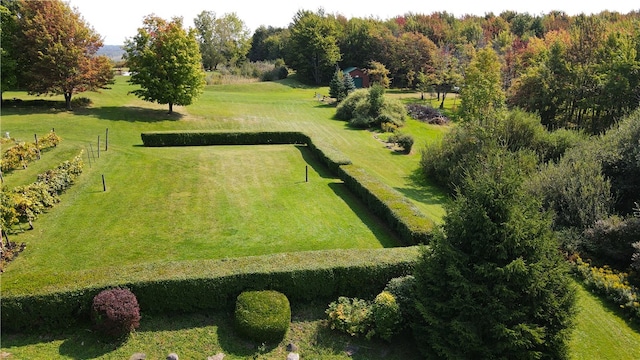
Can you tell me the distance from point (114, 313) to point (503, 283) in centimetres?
843

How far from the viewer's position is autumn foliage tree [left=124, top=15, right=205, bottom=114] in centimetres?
3188

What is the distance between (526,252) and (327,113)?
1380 inches

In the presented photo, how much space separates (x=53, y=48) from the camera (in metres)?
29.4

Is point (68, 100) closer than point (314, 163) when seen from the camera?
No

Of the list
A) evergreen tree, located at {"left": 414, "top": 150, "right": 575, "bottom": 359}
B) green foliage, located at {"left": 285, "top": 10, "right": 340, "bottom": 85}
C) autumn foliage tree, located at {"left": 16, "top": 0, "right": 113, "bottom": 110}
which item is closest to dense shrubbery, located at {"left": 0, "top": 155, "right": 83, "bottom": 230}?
evergreen tree, located at {"left": 414, "top": 150, "right": 575, "bottom": 359}

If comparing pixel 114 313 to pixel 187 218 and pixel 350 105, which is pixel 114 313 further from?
pixel 350 105

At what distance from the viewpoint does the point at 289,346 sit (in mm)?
9602

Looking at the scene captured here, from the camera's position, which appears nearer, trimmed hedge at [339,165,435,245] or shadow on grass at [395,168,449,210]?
trimmed hedge at [339,165,435,245]

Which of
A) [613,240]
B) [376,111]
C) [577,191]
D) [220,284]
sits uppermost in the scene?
[376,111]

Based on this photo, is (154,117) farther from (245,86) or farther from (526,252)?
(526,252)

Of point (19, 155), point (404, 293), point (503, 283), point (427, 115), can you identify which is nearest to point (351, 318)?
point (404, 293)

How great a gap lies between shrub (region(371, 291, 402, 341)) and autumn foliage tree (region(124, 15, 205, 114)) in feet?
89.0

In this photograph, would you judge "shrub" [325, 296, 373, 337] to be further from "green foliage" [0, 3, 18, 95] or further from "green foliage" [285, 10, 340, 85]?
"green foliage" [285, 10, 340, 85]

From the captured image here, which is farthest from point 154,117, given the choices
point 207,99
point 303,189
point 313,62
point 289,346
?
point 313,62
